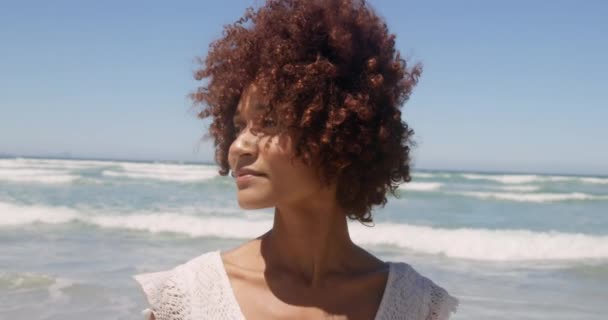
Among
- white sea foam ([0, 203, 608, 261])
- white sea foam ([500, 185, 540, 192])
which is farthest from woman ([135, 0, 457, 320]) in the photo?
white sea foam ([500, 185, 540, 192])

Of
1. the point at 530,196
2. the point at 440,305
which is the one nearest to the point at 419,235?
the point at 440,305

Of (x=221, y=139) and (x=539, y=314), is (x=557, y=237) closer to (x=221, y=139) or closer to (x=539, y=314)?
(x=539, y=314)

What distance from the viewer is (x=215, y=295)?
1675mm

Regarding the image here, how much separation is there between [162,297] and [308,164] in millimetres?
485

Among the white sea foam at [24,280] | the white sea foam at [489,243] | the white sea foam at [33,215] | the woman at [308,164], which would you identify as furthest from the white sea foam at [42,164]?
the woman at [308,164]

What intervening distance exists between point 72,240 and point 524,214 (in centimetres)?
1294

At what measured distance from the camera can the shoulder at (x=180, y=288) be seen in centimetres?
164

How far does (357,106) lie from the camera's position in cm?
163

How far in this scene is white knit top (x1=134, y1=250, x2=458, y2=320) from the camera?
1.64m

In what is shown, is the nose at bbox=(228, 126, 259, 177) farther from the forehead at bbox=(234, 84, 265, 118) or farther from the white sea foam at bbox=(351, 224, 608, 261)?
the white sea foam at bbox=(351, 224, 608, 261)

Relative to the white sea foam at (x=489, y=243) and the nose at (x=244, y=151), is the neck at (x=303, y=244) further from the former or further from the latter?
the white sea foam at (x=489, y=243)

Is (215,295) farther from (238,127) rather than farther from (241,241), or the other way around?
(241,241)

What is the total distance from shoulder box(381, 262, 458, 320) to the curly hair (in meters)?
0.22

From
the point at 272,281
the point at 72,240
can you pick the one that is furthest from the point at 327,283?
the point at 72,240
